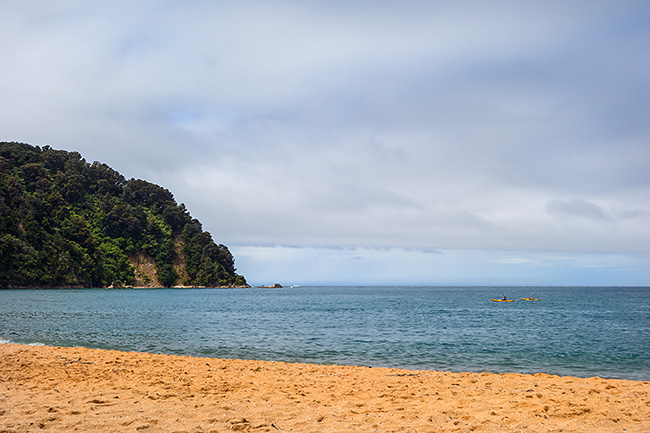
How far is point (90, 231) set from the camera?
137375 millimetres

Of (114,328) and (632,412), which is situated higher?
(632,412)

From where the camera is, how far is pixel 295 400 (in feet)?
31.9

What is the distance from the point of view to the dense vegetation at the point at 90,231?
106 metres

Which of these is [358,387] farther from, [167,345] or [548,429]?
[167,345]

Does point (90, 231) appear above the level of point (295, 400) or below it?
above

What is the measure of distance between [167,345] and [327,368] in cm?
1121

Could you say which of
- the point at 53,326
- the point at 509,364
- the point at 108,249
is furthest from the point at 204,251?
the point at 509,364

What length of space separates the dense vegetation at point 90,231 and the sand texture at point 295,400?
4195 inches

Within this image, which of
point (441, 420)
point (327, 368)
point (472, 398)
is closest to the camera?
point (441, 420)

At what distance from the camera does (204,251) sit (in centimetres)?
16288

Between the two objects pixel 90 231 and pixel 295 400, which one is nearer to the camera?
pixel 295 400

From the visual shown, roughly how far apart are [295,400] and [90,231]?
14773cm

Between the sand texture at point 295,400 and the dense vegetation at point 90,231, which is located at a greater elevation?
the dense vegetation at point 90,231

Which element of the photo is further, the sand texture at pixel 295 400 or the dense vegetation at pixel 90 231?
the dense vegetation at pixel 90 231
